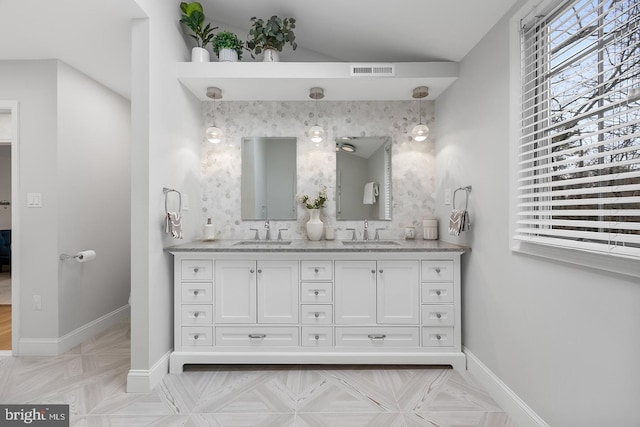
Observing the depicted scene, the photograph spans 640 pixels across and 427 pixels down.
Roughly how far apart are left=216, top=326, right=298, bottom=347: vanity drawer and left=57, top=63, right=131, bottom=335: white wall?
1.44 m

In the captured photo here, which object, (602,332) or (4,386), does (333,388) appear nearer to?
(602,332)

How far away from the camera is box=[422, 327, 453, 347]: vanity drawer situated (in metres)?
2.40

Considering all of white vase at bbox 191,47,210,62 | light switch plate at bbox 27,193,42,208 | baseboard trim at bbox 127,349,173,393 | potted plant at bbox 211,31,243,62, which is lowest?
baseboard trim at bbox 127,349,173,393

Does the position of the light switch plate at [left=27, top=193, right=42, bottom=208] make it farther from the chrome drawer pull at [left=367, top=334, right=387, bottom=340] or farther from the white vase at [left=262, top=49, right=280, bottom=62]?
the chrome drawer pull at [left=367, top=334, right=387, bottom=340]

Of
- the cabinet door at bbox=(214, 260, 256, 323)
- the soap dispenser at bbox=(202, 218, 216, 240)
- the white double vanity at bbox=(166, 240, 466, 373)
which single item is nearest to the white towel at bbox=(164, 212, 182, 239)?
the white double vanity at bbox=(166, 240, 466, 373)

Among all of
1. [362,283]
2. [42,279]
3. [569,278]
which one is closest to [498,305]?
[569,278]

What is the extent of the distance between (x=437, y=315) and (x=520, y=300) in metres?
0.71

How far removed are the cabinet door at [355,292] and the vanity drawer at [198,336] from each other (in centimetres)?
93

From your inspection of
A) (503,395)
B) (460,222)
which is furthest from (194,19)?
(503,395)

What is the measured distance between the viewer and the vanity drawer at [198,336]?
7.83 feet

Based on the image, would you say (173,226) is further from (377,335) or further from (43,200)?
(377,335)

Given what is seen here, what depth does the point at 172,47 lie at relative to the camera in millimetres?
2443

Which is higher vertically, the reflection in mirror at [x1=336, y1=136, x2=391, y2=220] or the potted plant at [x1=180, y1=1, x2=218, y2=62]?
the potted plant at [x1=180, y1=1, x2=218, y2=62]

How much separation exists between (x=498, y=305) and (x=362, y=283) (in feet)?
2.88
